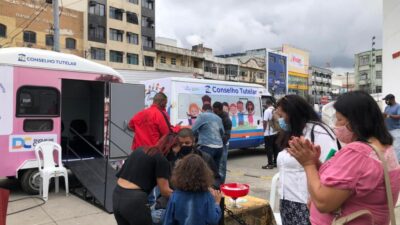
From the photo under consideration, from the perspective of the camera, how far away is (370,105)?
195 cm

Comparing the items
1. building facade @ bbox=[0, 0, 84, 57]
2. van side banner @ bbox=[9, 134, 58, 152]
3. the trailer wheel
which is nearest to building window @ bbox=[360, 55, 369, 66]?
building facade @ bbox=[0, 0, 84, 57]

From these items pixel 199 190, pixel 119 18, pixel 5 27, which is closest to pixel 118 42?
pixel 119 18

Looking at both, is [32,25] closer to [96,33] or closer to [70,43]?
[70,43]

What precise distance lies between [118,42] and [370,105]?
5360 centimetres

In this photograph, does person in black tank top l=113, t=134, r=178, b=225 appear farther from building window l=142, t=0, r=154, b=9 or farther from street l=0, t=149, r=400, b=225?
building window l=142, t=0, r=154, b=9

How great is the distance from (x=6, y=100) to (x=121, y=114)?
2423 millimetres

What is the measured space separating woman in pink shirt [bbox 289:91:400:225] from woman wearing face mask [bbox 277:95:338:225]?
999 mm

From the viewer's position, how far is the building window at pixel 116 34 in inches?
2078

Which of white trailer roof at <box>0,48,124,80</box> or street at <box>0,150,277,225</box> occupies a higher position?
white trailer roof at <box>0,48,124,80</box>

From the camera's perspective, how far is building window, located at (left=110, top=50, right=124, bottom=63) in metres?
52.4

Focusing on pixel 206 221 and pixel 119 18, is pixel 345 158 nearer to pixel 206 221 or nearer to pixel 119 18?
pixel 206 221

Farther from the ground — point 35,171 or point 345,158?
point 345,158

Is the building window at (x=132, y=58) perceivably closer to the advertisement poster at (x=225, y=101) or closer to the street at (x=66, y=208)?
the advertisement poster at (x=225, y=101)

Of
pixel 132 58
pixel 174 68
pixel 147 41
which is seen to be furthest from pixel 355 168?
pixel 174 68
